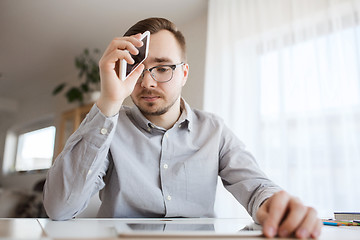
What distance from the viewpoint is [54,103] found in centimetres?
505

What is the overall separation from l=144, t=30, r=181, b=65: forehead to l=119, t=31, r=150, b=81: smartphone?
23 cm

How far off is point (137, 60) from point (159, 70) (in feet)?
0.82

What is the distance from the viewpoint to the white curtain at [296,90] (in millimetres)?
1778

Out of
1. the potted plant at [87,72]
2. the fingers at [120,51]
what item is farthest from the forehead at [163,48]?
the potted plant at [87,72]

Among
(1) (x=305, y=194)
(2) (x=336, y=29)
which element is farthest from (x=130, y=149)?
(2) (x=336, y=29)

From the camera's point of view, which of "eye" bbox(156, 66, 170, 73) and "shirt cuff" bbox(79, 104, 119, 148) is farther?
"eye" bbox(156, 66, 170, 73)

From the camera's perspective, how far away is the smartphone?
31.7 inches

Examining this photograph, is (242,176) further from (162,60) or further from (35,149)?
(35,149)

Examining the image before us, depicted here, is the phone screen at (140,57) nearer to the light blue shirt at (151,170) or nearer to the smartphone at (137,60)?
the smartphone at (137,60)

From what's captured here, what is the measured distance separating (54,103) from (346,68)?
4480 mm

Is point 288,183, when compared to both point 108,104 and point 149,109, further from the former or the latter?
point 108,104

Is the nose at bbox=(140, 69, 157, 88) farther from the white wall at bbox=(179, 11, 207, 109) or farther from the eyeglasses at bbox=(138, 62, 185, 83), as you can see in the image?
the white wall at bbox=(179, 11, 207, 109)

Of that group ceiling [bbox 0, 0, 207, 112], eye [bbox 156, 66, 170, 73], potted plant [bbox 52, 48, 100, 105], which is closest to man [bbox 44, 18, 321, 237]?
eye [bbox 156, 66, 170, 73]

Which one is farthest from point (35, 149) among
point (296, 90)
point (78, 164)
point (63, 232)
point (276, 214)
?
point (276, 214)
